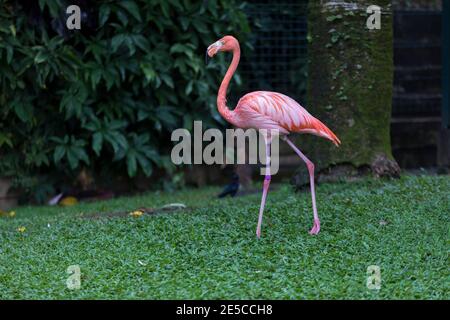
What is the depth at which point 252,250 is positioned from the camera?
18.2ft

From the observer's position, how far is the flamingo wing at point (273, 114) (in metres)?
5.84

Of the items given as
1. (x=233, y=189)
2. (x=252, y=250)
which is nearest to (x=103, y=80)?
(x=233, y=189)

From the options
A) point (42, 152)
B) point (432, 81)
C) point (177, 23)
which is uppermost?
point (177, 23)

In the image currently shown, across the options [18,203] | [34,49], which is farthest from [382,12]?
[18,203]

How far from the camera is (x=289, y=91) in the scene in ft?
34.8

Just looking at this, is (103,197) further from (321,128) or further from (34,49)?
(321,128)

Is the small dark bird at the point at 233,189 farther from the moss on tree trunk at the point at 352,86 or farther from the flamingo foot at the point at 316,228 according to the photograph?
the flamingo foot at the point at 316,228

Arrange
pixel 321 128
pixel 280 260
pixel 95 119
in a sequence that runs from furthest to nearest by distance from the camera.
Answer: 1. pixel 95 119
2. pixel 321 128
3. pixel 280 260

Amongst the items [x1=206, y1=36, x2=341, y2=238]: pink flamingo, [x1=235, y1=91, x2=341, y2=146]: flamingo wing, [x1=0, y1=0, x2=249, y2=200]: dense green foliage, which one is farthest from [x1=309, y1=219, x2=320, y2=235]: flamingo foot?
[x1=0, y1=0, x2=249, y2=200]: dense green foliage

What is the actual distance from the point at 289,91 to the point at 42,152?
3.28m

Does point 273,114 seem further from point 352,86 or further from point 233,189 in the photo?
point 233,189
